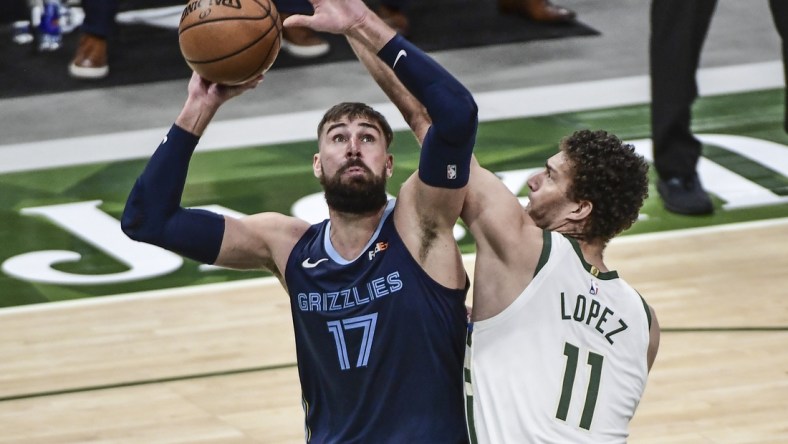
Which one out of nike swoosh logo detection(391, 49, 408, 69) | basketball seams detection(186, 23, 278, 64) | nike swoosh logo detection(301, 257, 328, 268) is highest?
nike swoosh logo detection(391, 49, 408, 69)

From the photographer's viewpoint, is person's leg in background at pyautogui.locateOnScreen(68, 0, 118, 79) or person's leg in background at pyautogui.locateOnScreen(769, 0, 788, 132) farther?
person's leg in background at pyautogui.locateOnScreen(68, 0, 118, 79)

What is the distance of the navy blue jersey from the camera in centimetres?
407

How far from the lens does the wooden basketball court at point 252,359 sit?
589 centimetres

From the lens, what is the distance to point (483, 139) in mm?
8961

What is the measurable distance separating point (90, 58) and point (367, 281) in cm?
634

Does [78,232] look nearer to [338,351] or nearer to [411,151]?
[411,151]

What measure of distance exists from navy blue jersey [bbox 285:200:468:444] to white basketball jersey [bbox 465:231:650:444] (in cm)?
16

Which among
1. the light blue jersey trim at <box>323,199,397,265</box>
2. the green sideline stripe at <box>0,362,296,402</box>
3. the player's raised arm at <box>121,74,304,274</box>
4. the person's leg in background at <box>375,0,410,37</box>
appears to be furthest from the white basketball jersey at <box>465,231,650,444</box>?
the person's leg in background at <box>375,0,410,37</box>

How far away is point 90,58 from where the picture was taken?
9.97m

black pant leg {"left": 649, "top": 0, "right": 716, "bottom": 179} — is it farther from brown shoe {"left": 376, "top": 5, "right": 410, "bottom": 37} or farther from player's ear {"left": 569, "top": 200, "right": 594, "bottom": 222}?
player's ear {"left": 569, "top": 200, "right": 594, "bottom": 222}

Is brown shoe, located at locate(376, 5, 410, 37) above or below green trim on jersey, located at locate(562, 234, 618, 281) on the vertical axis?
below

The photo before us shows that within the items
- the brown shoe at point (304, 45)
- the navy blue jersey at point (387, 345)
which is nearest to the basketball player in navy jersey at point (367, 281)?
the navy blue jersey at point (387, 345)

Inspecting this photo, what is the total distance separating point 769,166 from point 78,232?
13.2 ft

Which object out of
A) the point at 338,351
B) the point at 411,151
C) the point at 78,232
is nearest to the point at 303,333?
the point at 338,351
